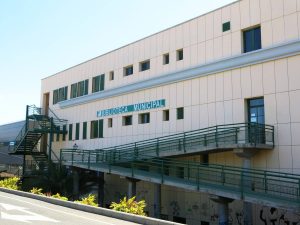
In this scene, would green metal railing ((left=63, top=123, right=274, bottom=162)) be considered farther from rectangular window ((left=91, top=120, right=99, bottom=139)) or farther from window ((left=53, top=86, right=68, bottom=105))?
window ((left=53, top=86, right=68, bottom=105))

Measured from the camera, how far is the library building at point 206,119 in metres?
19.0

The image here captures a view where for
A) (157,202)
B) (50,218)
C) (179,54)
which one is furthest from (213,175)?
(179,54)

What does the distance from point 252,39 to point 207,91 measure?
4009 millimetres

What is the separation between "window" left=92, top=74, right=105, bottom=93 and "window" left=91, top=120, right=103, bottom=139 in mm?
2827

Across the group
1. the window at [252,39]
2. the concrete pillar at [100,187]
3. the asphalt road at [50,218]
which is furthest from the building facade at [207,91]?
the asphalt road at [50,218]

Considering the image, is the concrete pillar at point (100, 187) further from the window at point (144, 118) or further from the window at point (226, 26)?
the window at point (226, 26)

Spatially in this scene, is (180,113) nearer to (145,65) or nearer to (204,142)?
(204,142)

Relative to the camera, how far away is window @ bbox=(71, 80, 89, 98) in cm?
3549

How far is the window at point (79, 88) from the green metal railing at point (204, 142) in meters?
9.28

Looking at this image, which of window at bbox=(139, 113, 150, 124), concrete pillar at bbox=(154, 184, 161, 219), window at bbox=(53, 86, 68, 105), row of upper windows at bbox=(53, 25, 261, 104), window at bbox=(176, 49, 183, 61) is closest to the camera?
row of upper windows at bbox=(53, 25, 261, 104)

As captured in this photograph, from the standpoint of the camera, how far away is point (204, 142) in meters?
21.1

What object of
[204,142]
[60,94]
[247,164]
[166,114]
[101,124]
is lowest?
[247,164]

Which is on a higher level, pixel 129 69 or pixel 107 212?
pixel 129 69

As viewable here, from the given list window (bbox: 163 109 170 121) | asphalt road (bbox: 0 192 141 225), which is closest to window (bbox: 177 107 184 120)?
window (bbox: 163 109 170 121)
